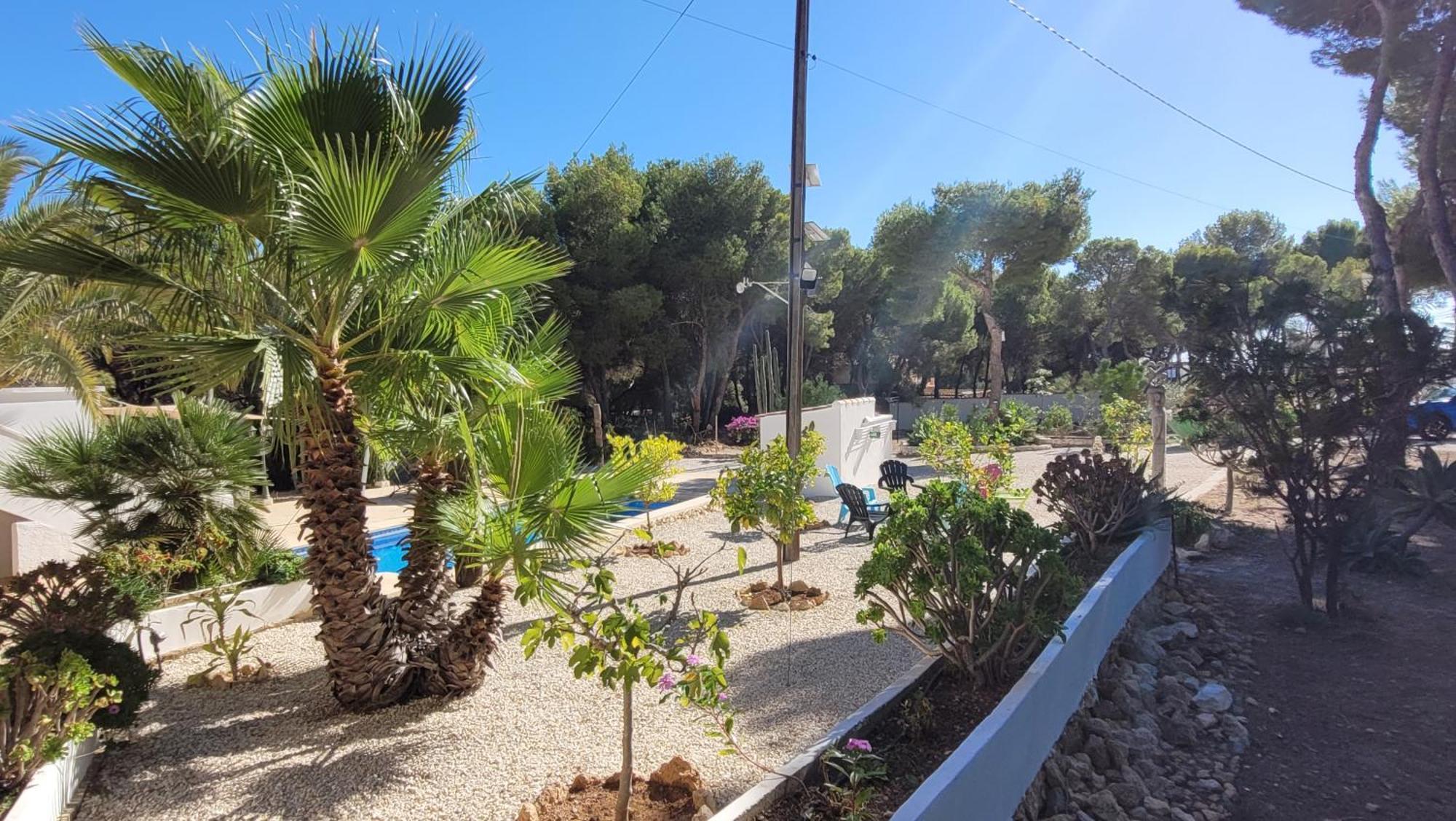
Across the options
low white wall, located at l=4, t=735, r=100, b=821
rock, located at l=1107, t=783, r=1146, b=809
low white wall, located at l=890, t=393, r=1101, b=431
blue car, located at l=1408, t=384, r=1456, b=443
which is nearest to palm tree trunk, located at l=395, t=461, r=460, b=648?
low white wall, located at l=4, t=735, r=100, b=821

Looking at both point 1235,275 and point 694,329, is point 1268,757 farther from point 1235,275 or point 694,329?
point 694,329

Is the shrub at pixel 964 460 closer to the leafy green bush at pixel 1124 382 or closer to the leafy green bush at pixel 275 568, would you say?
the leafy green bush at pixel 275 568

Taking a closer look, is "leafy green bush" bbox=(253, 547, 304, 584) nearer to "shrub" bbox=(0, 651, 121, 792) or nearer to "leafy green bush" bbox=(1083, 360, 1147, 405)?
"shrub" bbox=(0, 651, 121, 792)

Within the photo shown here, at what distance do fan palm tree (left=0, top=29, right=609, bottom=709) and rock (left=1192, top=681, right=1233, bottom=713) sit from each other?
4.50m

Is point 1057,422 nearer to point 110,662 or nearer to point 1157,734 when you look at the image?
point 1157,734

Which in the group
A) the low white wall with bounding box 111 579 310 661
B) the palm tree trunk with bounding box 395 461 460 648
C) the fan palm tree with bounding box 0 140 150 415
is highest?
the fan palm tree with bounding box 0 140 150 415

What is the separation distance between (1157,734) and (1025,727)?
176cm

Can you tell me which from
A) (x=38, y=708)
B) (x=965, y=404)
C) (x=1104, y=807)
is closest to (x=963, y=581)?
(x=1104, y=807)

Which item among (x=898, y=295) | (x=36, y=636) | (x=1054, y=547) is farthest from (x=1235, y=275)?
(x=898, y=295)

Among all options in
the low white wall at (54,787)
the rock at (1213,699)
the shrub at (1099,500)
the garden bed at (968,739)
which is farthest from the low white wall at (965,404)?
the low white wall at (54,787)

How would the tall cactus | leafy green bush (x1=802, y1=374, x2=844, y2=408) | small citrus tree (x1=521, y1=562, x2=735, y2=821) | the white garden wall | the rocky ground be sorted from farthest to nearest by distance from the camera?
1. leafy green bush (x1=802, y1=374, x2=844, y2=408)
2. the tall cactus
3. the white garden wall
4. the rocky ground
5. small citrus tree (x1=521, y1=562, x2=735, y2=821)

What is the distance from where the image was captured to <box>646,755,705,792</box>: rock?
2.96 metres

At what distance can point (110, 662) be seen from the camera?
3.38 metres

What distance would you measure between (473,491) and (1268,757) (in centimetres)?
460
